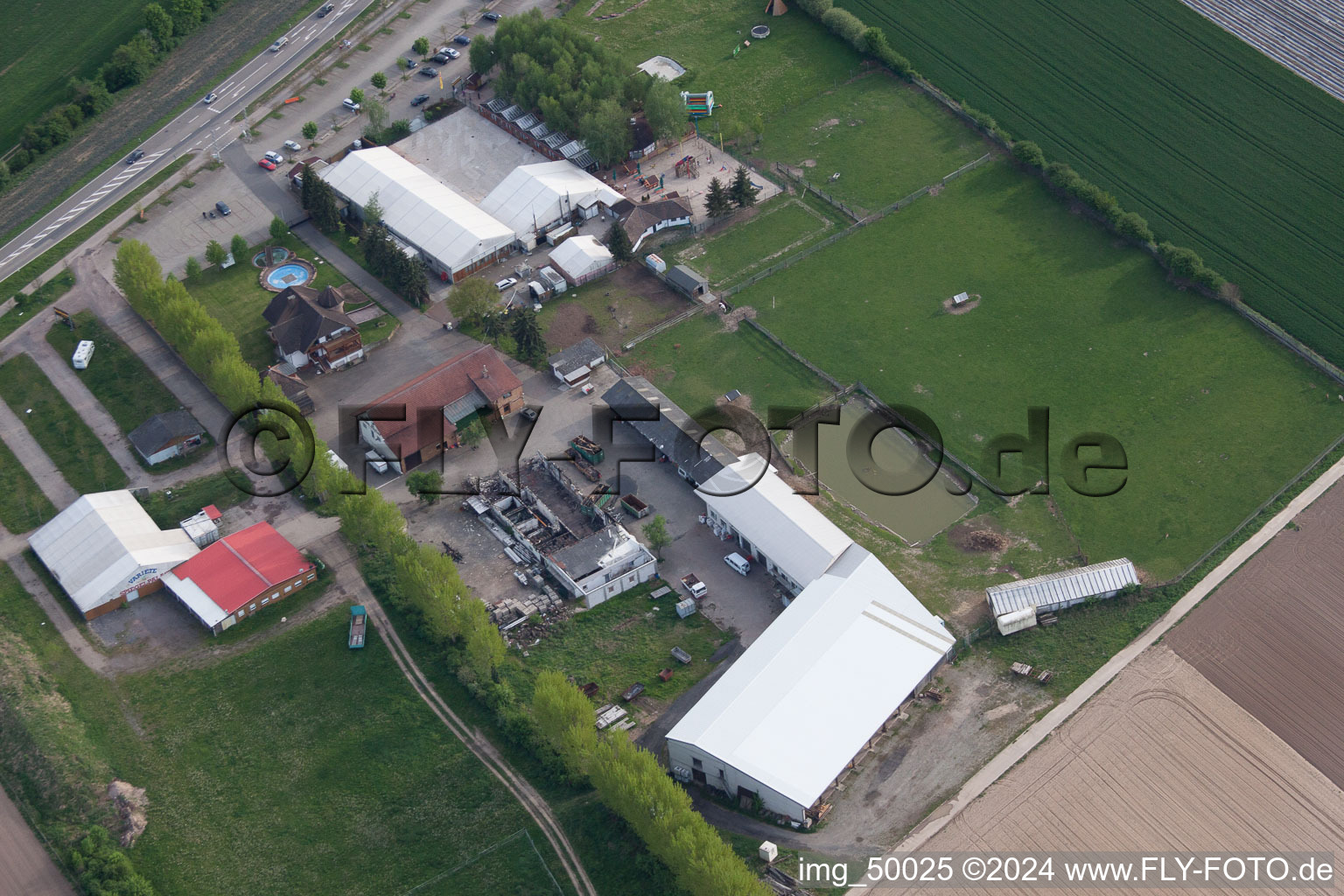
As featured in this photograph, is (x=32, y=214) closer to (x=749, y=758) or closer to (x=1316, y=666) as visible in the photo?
(x=749, y=758)

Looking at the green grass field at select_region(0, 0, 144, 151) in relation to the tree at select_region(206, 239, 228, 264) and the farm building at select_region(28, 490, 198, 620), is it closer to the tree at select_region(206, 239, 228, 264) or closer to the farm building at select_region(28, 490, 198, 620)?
the tree at select_region(206, 239, 228, 264)

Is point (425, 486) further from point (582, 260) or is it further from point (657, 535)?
point (582, 260)

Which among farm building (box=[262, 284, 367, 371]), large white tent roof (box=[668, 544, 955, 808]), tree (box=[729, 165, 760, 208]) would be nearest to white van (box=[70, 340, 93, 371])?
farm building (box=[262, 284, 367, 371])

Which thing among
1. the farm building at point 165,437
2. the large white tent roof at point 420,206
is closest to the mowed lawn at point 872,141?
the large white tent roof at point 420,206

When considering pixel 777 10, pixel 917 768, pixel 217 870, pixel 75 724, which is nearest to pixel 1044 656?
pixel 917 768

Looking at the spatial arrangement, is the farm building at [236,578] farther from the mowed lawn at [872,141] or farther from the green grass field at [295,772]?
the mowed lawn at [872,141]

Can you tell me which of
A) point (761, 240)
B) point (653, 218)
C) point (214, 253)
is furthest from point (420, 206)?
point (761, 240)
